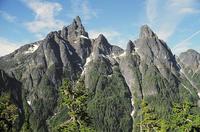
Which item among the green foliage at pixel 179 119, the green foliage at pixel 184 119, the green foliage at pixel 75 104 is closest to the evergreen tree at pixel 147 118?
the green foliage at pixel 179 119

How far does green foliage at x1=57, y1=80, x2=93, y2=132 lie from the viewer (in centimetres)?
5038

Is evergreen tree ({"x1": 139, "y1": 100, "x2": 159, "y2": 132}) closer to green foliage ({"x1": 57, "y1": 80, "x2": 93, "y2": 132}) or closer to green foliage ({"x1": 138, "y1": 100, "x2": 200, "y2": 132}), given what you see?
green foliage ({"x1": 138, "y1": 100, "x2": 200, "y2": 132})

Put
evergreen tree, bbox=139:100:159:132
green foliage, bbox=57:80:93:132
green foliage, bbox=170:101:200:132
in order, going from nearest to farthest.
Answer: green foliage, bbox=57:80:93:132 < green foliage, bbox=170:101:200:132 < evergreen tree, bbox=139:100:159:132

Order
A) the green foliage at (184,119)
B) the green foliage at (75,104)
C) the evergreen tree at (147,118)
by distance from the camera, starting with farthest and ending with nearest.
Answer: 1. the evergreen tree at (147,118)
2. the green foliage at (184,119)
3. the green foliage at (75,104)

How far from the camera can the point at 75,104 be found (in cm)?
5091

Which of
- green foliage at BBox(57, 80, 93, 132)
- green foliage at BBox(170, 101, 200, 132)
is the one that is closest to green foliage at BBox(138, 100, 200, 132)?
green foliage at BBox(170, 101, 200, 132)

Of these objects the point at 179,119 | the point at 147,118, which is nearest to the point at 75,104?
the point at 147,118

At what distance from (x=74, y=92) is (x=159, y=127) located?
1605cm

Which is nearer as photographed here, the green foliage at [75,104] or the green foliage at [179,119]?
the green foliage at [75,104]

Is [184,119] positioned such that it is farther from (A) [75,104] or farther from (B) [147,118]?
(A) [75,104]

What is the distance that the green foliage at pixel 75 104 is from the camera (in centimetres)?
5038

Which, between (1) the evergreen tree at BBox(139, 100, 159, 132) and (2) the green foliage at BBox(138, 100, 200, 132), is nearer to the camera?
(2) the green foliage at BBox(138, 100, 200, 132)

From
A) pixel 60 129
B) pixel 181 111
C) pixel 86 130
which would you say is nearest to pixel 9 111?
pixel 60 129

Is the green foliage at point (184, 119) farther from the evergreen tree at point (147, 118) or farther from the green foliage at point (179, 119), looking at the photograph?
the evergreen tree at point (147, 118)
